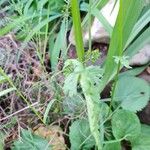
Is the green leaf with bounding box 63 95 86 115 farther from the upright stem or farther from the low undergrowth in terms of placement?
the upright stem

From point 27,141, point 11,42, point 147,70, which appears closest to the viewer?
point 27,141

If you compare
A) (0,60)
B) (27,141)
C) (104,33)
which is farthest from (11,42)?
(27,141)

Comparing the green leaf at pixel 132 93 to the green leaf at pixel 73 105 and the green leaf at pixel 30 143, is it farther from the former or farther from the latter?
the green leaf at pixel 30 143

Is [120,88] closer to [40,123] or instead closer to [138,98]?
[138,98]

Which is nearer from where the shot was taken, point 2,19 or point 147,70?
point 147,70

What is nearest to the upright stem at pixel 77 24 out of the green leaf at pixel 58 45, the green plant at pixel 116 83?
the green plant at pixel 116 83

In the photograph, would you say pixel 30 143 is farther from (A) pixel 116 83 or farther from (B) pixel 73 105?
(A) pixel 116 83

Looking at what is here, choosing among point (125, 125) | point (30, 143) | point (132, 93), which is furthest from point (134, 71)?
point (30, 143)
